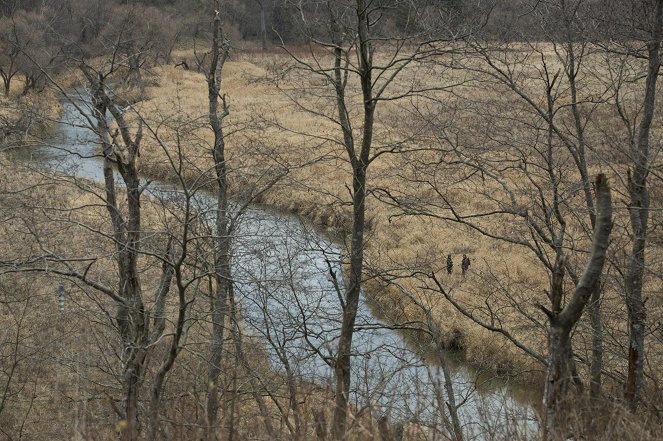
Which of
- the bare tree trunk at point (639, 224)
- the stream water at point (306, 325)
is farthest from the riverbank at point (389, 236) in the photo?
the bare tree trunk at point (639, 224)

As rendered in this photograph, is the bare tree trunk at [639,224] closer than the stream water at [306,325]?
No

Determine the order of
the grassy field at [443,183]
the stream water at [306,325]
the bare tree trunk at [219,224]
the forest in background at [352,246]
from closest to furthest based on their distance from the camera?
the forest in background at [352,246] < the stream water at [306,325] < the bare tree trunk at [219,224] < the grassy field at [443,183]

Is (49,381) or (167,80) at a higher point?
(167,80)

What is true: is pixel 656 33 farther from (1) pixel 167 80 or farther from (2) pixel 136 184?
(1) pixel 167 80

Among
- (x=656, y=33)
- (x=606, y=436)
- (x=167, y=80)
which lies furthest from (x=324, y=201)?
(x=167, y=80)

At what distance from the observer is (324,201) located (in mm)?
19281

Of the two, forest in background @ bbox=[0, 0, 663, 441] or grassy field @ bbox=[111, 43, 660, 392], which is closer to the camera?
forest in background @ bbox=[0, 0, 663, 441]

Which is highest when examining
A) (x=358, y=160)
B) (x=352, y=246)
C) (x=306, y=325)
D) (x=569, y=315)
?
(x=358, y=160)

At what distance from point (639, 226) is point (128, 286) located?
5208 millimetres

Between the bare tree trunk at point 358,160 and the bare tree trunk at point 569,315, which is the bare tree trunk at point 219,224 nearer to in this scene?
the bare tree trunk at point 358,160

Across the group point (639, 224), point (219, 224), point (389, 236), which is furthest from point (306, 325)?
point (389, 236)

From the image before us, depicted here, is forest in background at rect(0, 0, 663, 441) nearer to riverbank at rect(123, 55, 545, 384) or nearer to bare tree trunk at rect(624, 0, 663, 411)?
bare tree trunk at rect(624, 0, 663, 411)

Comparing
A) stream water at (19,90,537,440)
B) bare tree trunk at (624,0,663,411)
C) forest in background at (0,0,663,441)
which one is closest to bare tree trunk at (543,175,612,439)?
forest in background at (0,0,663,441)

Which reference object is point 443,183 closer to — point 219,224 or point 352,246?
point 352,246
